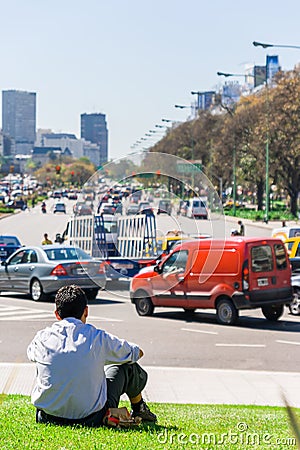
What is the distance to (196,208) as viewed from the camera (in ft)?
42.0

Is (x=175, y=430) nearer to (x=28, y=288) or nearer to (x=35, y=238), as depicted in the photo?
(x=28, y=288)

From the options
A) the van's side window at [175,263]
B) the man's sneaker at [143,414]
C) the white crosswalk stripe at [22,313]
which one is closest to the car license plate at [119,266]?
the man's sneaker at [143,414]

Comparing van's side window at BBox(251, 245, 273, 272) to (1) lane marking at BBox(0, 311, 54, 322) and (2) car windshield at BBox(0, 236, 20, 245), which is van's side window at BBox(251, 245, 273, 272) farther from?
(2) car windshield at BBox(0, 236, 20, 245)

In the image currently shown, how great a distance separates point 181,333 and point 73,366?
10228 mm

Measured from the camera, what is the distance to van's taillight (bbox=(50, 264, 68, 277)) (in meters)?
21.2

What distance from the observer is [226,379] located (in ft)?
37.5

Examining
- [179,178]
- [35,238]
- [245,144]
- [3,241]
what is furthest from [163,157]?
[245,144]

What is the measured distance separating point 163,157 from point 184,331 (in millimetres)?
5999

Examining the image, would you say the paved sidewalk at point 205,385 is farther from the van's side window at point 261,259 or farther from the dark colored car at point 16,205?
the dark colored car at point 16,205

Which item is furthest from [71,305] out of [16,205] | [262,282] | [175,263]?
[16,205]

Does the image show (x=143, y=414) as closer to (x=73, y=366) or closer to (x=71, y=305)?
(x=73, y=366)

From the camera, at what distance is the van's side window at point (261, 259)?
1695 cm

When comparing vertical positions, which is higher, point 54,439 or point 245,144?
point 245,144

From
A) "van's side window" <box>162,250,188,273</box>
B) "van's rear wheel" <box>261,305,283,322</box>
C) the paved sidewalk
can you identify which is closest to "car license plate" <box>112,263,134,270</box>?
the paved sidewalk
